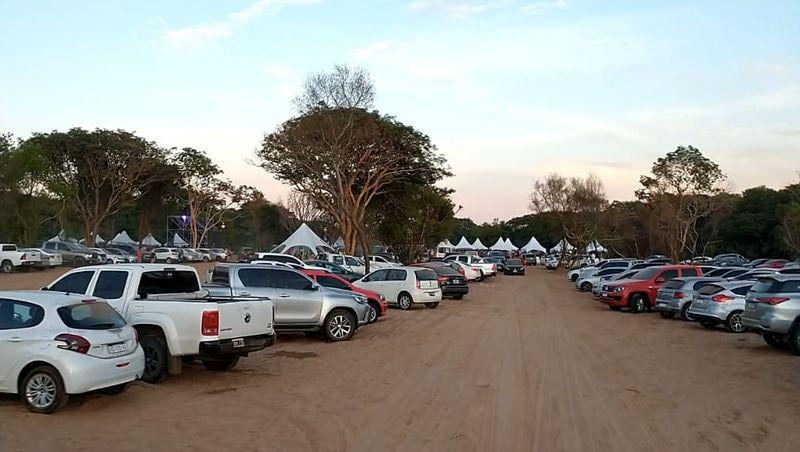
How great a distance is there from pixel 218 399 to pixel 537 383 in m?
4.85

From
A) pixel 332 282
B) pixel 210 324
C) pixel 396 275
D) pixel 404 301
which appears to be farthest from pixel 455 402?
pixel 396 275

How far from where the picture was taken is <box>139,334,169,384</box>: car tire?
11094 mm

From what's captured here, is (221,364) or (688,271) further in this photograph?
(688,271)

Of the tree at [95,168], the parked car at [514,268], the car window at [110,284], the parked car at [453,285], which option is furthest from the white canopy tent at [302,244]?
the car window at [110,284]

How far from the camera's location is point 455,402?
32.9 feet

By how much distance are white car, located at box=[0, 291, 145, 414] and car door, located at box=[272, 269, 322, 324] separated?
693cm

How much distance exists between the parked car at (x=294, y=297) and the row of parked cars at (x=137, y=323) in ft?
0.07

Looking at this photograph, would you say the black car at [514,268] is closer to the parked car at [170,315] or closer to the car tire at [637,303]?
the car tire at [637,303]

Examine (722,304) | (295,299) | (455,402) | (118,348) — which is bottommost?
(455,402)

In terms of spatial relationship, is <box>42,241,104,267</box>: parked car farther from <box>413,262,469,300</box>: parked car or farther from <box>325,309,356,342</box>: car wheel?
<box>325,309,356,342</box>: car wheel

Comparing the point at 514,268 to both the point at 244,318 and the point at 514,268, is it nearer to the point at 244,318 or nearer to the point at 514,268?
the point at 514,268

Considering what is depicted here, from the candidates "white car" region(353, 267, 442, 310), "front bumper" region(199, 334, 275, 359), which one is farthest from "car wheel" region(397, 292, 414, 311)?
"front bumper" region(199, 334, 275, 359)

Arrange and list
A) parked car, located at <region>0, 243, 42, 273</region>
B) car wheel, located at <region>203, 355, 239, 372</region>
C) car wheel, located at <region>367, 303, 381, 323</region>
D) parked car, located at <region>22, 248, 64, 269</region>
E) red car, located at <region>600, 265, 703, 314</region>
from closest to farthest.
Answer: car wheel, located at <region>203, 355, 239, 372</region> < car wheel, located at <region>367, 303, 381, 323</region> < red car, located at <region>600, 265, 703, 314</region> < parked car, located at <region>0, 243, 42, 273</region> < parked car, located at <region>22, 248, 64, 269</region>

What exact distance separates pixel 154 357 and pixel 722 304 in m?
14.8
